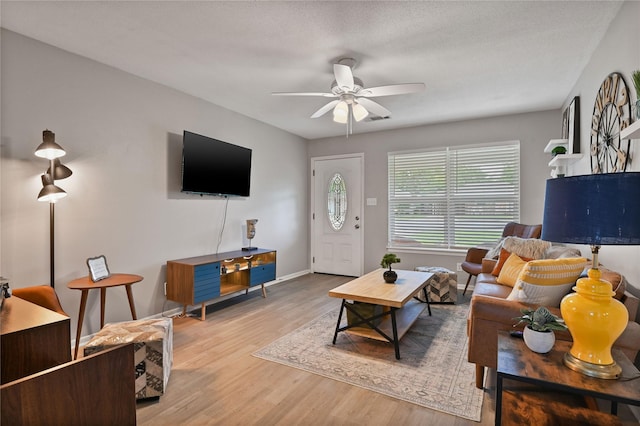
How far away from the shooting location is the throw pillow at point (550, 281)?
81.4 inches


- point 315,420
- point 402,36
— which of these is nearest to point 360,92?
point 402,36

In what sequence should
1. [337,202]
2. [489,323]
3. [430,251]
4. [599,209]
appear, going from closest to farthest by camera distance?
[599,209] → [489,323] → [430,251] → [337,202]

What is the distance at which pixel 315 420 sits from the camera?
1918mm

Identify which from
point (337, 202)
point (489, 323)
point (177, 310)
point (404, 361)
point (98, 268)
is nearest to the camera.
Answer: point (489, 323)

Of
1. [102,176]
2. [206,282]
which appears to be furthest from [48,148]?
[206,282]

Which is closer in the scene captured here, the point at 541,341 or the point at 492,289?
the point at 541,341

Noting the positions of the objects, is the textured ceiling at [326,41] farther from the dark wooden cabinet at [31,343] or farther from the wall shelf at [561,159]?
the dark wooden cabinet at [31,343]

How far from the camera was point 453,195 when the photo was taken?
5051 millimetres

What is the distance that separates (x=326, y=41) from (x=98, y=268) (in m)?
2.68

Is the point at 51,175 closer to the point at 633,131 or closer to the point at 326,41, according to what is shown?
the point at 326,41

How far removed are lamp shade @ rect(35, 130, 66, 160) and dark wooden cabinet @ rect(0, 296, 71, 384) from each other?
1.54 m

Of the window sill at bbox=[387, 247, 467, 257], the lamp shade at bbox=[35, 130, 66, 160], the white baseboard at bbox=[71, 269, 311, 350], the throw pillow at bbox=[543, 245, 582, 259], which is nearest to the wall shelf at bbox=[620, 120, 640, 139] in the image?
the throw pillow at bbox=[543, 245, 582, 259]

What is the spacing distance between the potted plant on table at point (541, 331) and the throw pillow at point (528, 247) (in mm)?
1881

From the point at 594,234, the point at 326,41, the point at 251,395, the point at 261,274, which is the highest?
the point at 326,41
